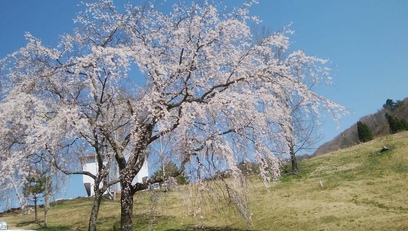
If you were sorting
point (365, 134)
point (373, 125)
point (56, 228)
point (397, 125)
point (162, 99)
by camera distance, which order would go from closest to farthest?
point (162, 99), point (56, 228), point (397, 125), point (365, 134), point (373, 125)

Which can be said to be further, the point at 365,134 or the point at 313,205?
the point at 365,134

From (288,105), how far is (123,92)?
7.18 meters

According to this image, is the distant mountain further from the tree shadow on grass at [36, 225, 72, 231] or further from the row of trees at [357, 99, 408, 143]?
the tree shadow on grass at [36, 225, 72, 231]

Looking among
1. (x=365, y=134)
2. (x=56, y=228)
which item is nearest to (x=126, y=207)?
(x=56, y=228)

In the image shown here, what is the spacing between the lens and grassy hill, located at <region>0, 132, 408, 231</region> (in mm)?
16234

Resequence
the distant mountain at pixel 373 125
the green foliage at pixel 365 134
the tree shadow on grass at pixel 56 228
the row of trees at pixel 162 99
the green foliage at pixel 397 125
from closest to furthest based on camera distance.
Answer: the row of trees at pixel 162 99, the tree shadow on grass at pixel 56 228, the green foliage at pixel 397 125, the green foliage at pixel 365 134, the distant mountain at pixel 373 125

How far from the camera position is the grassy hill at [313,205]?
16234 millimetres

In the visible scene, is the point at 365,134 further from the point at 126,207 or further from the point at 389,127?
the point at 126,207

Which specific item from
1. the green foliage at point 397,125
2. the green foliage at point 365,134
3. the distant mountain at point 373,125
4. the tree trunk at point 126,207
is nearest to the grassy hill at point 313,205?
the tree trunk at point 126,207

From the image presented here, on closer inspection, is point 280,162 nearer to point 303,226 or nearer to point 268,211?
point 303,226

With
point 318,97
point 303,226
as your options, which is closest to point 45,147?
point 318,97

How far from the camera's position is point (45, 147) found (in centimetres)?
1258

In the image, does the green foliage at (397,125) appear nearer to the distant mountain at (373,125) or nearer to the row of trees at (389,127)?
the row of trees at (389,127)

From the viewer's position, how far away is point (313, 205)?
66.0 ft
